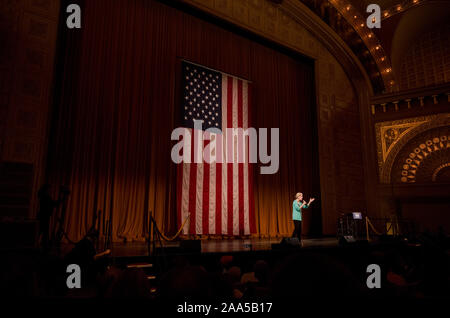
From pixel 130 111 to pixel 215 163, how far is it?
121 inches

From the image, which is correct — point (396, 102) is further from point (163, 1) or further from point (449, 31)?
point (163, 1)

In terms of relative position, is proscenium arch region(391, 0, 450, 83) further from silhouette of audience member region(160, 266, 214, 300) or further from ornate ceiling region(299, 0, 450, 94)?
silhouette of audience member region(160, 266, 214, 300)

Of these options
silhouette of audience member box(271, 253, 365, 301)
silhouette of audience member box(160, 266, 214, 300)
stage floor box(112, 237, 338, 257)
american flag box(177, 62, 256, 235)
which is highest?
american flag box(177, 62, 256, 235)

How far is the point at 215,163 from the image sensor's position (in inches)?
392

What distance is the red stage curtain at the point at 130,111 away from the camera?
25.0 ft

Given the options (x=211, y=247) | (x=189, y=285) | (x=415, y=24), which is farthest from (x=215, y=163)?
(x=415, y=24)

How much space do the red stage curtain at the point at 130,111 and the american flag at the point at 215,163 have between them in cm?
38

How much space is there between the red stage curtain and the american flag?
1.26 feet

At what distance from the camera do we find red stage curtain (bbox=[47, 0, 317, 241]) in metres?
7.62

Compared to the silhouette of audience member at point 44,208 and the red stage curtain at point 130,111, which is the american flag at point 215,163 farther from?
the silhouette of audience member at point 44,208

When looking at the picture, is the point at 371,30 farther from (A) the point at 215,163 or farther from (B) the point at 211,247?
(B) the point at 211,247

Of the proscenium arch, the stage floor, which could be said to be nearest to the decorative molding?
the proscenium arch

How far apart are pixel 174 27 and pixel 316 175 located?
7.75m

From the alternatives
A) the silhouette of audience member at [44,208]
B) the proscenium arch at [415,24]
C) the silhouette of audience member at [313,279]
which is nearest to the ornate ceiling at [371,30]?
the proscenium arch at [415,24]
